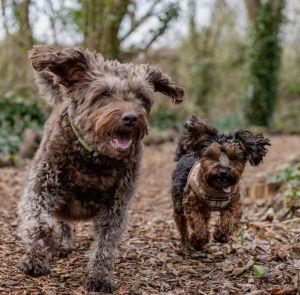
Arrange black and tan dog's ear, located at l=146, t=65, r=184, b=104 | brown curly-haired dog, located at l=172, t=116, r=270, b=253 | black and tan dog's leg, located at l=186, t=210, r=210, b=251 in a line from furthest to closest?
black and tan dog's leg, located at l=186, t=210, r=210, b=251 < brown curly-haired dog, located at l=172, t=116, r=270, b=253 < black and tan dog's ear, located at l=146, t=65, r=184, b=104

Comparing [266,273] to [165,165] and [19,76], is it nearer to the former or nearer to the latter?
[165,165]

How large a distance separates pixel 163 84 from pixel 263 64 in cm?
1847

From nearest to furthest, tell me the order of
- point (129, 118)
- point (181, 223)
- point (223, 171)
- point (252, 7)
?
point (129, 118) → point (223, 171) → point (181, 223) → point (252, 7)

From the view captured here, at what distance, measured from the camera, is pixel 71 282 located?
4605mm

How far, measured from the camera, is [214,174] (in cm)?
527

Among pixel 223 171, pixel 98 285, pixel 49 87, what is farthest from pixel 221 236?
pixel 49 87

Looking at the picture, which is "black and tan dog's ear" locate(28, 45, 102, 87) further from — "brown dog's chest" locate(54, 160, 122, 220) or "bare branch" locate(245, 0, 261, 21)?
"bare branch" locate(245, 0, 261, 21)

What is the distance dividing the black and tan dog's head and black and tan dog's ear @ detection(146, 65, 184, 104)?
0.56 meters

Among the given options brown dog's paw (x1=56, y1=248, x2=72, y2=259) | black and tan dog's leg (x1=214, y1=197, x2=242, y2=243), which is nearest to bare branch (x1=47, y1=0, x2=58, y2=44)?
brown dog's paw (x1=56, y1=248, x2=72, y2=259)

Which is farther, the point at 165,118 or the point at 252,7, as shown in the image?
the point at 252,7

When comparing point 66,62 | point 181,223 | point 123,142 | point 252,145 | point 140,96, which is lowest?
point 181,223

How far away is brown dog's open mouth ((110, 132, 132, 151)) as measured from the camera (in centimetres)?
431

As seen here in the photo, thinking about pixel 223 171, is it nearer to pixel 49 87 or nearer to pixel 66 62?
pixel 66 62

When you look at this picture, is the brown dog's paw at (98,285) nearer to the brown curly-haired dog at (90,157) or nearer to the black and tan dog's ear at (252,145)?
the brown curly-haired dog at (90,157)
